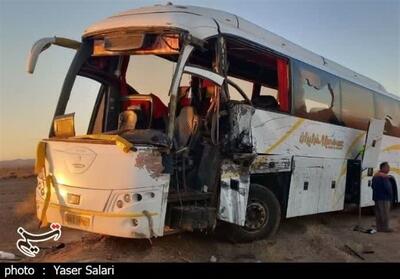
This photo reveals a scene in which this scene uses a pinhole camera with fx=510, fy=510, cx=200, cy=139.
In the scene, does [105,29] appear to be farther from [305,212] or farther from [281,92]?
[305,212]

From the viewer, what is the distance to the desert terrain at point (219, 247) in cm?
709

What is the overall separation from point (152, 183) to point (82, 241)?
234 cm

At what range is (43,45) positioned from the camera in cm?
749

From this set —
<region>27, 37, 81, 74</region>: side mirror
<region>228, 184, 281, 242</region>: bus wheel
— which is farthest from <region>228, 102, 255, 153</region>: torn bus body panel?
<region>27, 37, 81, 74</region>: side mirror

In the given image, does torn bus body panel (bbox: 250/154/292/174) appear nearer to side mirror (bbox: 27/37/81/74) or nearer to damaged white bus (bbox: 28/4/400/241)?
damaged white bus (bbox: 28/4/400/241)

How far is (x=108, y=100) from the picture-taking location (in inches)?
335

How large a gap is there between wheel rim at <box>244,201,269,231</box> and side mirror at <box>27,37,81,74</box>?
372cm

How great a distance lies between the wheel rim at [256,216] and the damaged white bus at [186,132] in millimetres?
19

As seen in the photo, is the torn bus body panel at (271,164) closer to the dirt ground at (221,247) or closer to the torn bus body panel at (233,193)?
the torn bus body panel at (233,193)

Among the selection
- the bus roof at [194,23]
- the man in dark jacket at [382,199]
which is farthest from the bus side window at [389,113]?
the bus roof at [194,23]

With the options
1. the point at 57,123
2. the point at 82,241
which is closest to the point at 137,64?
the point at 57,123

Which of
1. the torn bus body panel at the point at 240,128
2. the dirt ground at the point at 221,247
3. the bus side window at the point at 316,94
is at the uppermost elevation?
the bus side window at the point at 316,94

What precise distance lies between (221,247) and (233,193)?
35.2 inches
